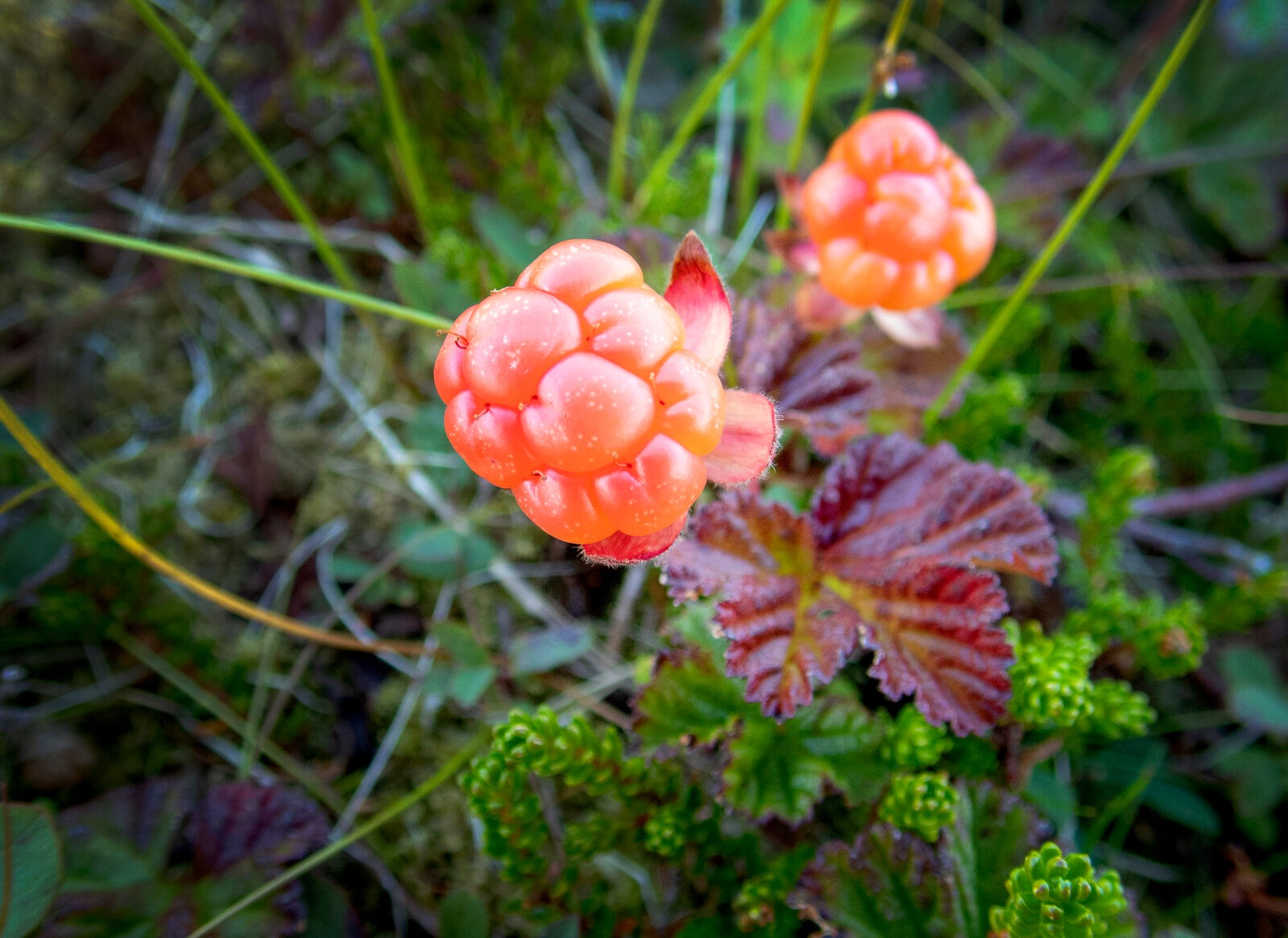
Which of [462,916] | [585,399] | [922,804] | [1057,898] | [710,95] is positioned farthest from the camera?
[710,95]

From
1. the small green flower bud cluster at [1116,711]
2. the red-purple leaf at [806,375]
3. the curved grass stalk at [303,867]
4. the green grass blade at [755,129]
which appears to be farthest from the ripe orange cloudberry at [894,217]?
the curved grass stalk at [303,867]

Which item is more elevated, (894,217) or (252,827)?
(894,217)

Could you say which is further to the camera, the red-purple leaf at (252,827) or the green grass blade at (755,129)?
the green grass blade at (755,129)

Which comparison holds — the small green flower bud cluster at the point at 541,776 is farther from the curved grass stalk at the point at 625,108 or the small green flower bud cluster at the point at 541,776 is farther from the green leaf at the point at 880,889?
the curved grass stalk at the point at 625,108

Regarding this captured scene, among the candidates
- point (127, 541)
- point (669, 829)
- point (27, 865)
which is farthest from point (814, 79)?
point (27, 865)

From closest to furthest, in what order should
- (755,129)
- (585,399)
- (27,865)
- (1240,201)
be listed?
(585,399) → (27,865) → (755,129) → (1240,201)

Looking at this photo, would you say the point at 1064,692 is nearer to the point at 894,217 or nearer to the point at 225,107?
the point at 894,217

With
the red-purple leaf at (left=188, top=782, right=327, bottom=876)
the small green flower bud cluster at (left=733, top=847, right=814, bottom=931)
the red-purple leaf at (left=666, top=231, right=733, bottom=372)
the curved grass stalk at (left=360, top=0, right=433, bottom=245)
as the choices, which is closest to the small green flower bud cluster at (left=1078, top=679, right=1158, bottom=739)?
the small green flower bud cluster at (left=733, top=847, right=814, bottom=931)

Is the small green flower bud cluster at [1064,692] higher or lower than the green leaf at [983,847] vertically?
higher
